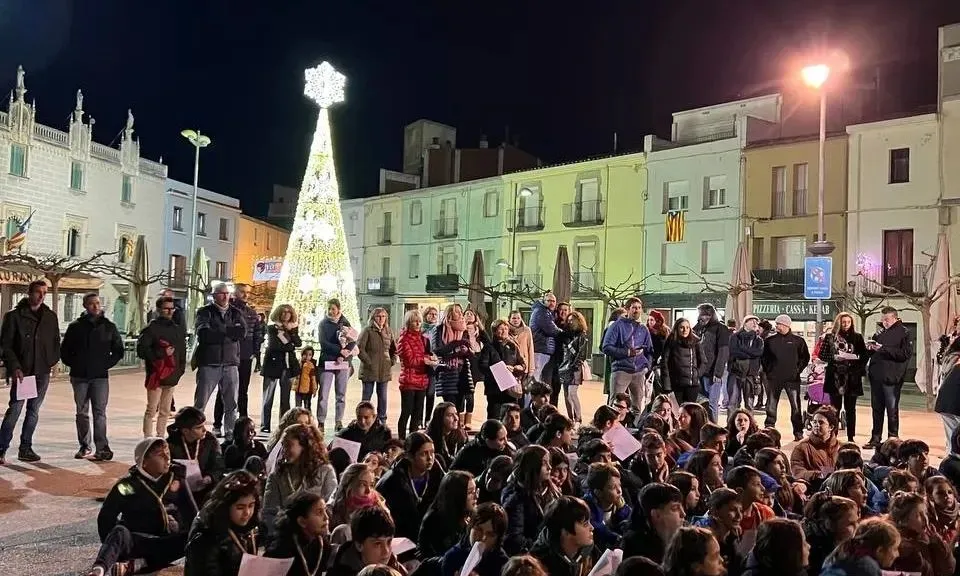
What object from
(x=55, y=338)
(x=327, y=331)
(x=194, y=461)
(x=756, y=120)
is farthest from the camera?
(x=756, y=120)

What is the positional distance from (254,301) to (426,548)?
35.1 meters

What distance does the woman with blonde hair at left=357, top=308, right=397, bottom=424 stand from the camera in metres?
10.7

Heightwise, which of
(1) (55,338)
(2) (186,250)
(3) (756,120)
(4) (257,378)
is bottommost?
(4) (257,378)

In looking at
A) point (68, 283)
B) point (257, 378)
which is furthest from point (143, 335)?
point (68, 283)

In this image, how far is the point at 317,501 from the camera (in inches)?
171

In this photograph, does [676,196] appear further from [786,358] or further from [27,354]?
[27,354]

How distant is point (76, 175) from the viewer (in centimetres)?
3506

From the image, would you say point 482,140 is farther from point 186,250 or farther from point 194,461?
point 194,461

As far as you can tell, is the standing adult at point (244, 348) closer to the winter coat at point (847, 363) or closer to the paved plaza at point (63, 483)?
the paved plaza at point (63, 483)

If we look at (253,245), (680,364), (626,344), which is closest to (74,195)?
(253,245)

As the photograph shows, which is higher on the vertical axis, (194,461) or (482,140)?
(482,140)

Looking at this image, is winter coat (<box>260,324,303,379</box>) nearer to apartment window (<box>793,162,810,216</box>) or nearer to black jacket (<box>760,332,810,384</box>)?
black jacket (<box>760,332,810,384</box>)

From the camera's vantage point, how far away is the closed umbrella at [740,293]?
20.2 meters

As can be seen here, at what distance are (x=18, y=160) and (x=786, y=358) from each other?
2983 centimetres
